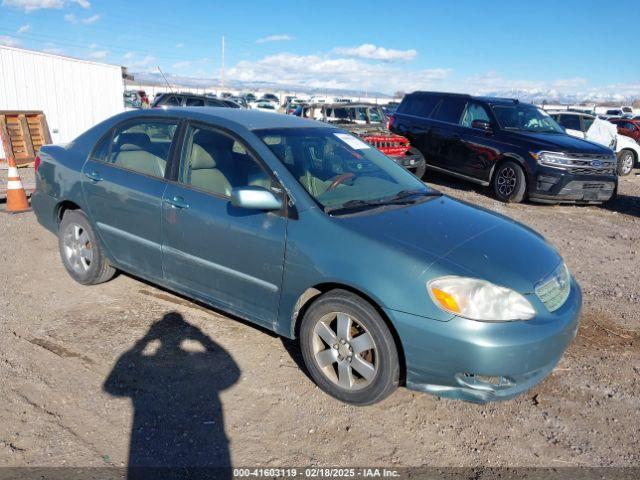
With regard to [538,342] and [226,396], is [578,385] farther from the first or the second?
[226,396]

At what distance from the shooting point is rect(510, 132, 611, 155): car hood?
8953 millimetres

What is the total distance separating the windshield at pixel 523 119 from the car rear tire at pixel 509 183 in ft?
2.81

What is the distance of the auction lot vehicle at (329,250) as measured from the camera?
9.14 ft

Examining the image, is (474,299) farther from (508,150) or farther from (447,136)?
(447,136)

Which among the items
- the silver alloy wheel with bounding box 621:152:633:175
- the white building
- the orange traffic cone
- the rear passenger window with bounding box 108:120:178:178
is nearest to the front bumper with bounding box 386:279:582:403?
the rear passenger window with bounding box 108:120:178:178

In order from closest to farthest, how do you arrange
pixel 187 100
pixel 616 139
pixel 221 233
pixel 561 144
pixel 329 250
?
pixel 329 250 < pixel 221 233 < pixel 561 144 < pixel 616 139 < pixel 187 100

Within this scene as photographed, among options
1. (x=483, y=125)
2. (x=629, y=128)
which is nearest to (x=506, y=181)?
(x=483, y=125)

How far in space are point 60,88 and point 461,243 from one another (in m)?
14.3

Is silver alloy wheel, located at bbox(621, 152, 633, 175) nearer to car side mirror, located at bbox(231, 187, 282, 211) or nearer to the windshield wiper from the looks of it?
the windshield wiper

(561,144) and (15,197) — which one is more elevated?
(561,144)

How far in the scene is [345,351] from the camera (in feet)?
10.1

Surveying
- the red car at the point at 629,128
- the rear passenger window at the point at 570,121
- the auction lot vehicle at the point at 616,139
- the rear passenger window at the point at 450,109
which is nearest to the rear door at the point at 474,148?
the rear passenger window at the point at 450,109

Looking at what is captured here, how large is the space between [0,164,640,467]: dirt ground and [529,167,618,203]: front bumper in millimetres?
4734

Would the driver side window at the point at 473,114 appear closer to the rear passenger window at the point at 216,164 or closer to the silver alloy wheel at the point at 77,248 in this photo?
the rear passenger window at the point at 216,164
